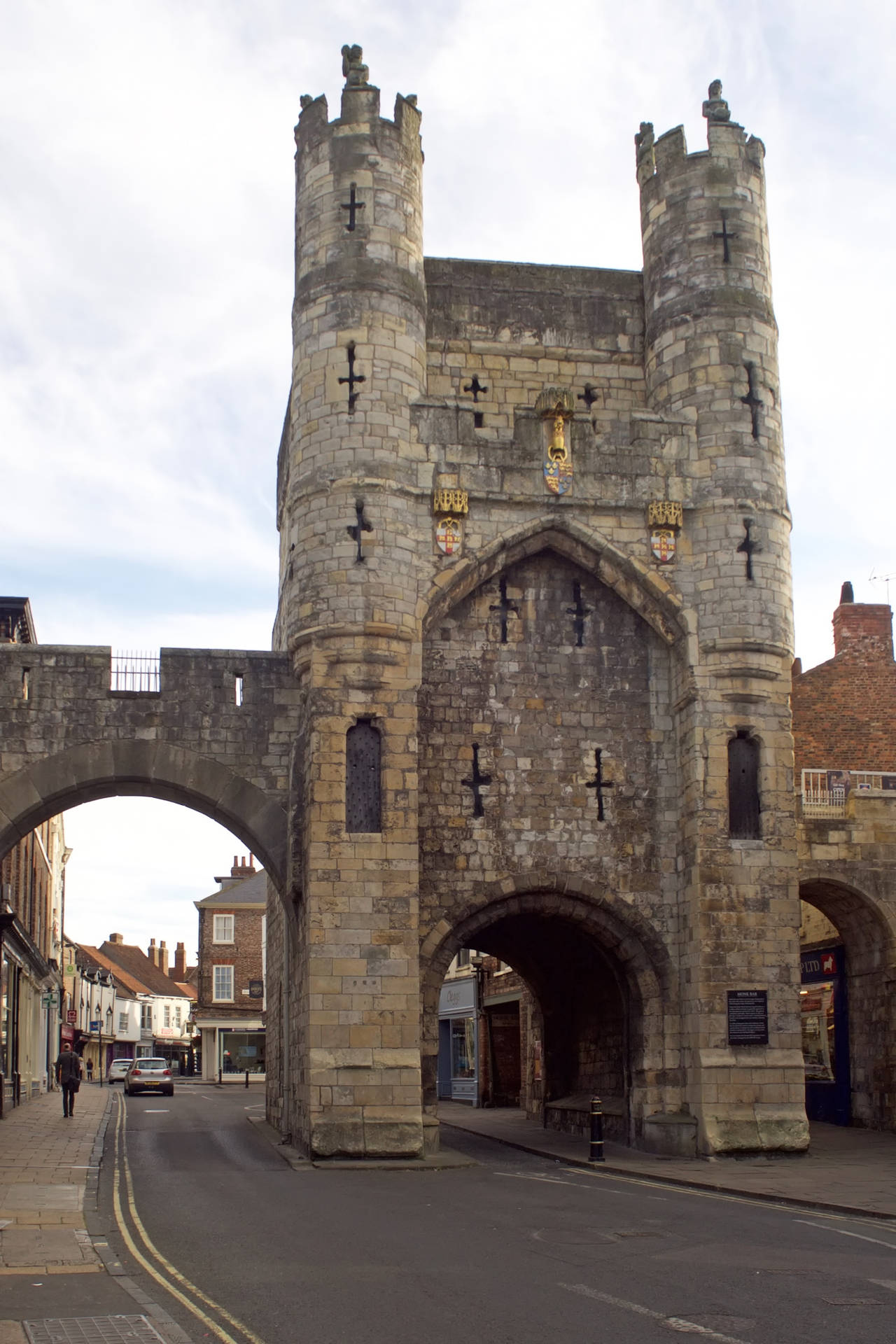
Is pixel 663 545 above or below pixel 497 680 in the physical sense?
above

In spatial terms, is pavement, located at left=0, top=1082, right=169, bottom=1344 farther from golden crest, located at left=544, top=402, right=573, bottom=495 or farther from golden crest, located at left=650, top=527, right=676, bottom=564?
golden crest, located at left=650, top=527, right=676, bottom=564

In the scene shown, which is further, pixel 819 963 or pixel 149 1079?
pixel 149 1079

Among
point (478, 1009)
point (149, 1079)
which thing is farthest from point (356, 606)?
point (149, 1079)

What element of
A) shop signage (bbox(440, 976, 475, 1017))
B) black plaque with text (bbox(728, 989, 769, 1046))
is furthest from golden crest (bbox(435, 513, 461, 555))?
shop signage (bbox(440, 976, 475, 1017))

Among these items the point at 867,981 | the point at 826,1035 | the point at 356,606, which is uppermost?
the point at 356,606

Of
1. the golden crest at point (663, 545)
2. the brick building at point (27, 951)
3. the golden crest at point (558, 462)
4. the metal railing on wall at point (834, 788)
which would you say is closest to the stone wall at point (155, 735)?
the brick building at point (27, 951)

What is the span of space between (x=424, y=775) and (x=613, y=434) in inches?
217

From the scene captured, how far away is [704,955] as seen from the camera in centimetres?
1767

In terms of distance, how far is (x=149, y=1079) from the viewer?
37.3 metres

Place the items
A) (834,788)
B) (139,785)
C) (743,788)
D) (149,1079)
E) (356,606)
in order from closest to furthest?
(356,606), (743,788), (139,785), (834,788), (149,1079)

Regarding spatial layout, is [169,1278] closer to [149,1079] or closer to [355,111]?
[355,111]

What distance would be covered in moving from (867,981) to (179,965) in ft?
244

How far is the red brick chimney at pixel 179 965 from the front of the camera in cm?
9000

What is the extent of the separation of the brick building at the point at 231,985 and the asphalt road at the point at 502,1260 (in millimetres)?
39318
